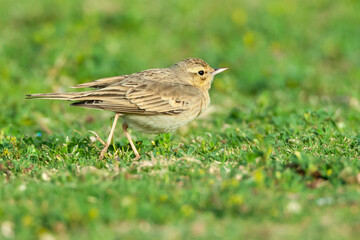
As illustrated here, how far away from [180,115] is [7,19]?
30.1 ft

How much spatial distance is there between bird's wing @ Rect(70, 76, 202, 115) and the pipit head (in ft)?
1.14

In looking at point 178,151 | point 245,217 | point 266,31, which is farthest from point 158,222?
point 266,31

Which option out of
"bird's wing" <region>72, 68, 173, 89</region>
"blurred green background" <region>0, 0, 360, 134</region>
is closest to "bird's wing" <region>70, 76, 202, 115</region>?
"bird's wing" <region>72, 68, 173, 89</region>

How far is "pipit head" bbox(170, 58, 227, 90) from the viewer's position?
9508mm

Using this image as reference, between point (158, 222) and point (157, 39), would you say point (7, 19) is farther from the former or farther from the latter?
point (158, 222)

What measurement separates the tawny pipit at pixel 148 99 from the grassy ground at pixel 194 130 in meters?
0.37

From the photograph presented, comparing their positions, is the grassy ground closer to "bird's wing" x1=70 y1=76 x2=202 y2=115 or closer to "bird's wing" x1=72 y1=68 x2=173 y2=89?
"bird's wing" x1=70 y1=76 x2=202 y2=115

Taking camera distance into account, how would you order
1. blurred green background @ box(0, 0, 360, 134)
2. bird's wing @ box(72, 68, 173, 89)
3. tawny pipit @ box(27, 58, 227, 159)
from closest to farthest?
1. tawny pipit @ box(27, 58, 227, 159)
2. bird's wing @ box(72, 68, 173, 89)
3. blurred green background @ box(0, 0, 360, 134)

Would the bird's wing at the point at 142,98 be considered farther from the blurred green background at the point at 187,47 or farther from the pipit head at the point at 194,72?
the blurred green background at the point at 187,47

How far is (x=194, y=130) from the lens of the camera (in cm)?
1053

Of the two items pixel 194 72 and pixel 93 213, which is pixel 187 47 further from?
pixel 93 213

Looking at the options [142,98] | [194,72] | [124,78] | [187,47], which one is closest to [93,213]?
[142,98]

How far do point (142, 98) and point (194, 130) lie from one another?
2.17 m

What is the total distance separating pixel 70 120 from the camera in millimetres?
11789
